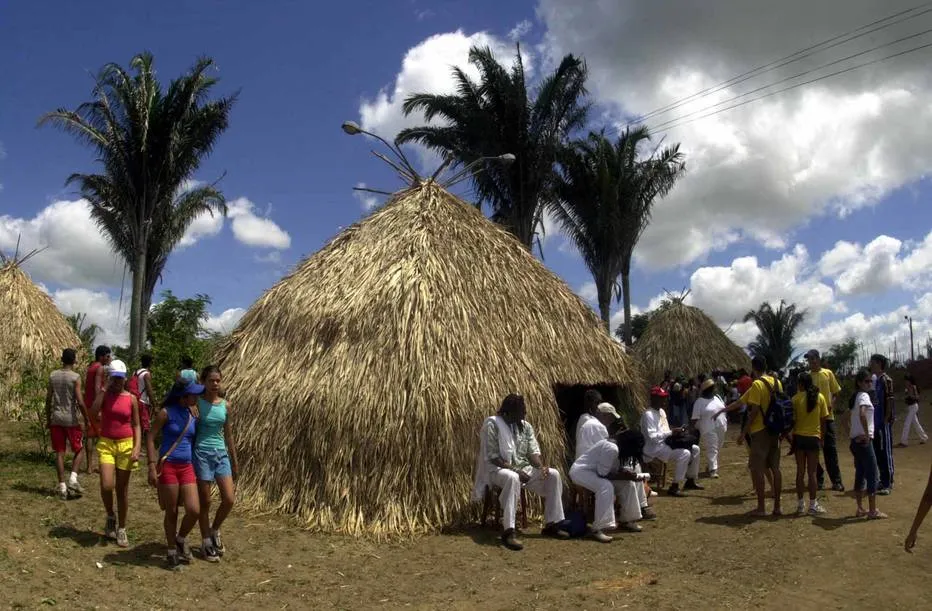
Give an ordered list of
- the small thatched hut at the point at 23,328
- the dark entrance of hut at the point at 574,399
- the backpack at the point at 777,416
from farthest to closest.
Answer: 1. the small thatched hut at the point at 23,328
2. the dark entrance of hut at the point at 574,399
3. the backpack at the point at 777,416

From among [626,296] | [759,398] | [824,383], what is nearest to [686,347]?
[626,296]

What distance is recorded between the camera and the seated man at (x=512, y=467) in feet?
24.1

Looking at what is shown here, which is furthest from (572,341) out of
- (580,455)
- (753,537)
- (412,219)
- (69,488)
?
(69,488)

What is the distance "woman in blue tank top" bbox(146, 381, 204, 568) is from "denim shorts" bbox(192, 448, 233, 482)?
99 millimetres

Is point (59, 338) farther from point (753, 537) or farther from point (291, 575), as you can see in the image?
point (753, 537)

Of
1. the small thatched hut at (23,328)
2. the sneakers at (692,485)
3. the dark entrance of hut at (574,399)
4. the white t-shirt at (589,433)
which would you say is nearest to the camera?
the white t-shirt at (589,433)

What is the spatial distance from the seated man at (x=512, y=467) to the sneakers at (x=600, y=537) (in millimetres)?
300

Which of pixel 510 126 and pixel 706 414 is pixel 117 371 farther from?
Answer: pixel 510 126

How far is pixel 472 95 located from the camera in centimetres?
1941

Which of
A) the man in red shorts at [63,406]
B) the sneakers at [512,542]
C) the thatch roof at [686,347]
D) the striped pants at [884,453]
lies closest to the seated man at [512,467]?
the sneakers at [512,542]

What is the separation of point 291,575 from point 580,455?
335 centimetres

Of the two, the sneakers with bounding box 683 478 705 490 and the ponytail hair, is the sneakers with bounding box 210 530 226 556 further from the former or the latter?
the sneakers with bounding box 683 478 705 490

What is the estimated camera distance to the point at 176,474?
600 centimetres

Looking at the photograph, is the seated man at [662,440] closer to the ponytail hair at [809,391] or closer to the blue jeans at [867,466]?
the ponytail hair at [809,391]
